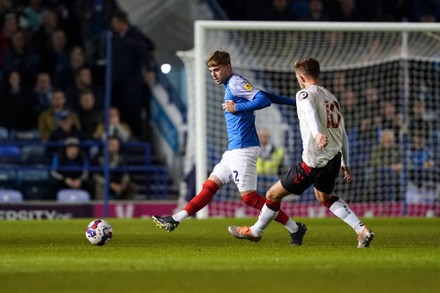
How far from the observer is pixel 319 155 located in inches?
380

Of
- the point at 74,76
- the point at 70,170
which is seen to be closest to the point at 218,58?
the point at 70,170

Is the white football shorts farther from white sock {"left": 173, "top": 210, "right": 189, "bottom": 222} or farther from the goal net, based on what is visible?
the goal net

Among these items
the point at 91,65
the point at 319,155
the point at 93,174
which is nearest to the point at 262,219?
the point at 319,155

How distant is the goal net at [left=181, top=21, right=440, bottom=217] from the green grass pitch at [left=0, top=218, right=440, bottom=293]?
18.2 ft

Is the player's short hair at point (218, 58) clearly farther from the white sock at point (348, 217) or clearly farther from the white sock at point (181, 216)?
the white sock at point (348, 217)

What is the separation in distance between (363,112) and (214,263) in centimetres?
1127

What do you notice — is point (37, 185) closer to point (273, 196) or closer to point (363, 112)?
point (363, 112)

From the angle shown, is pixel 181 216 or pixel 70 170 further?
pixel 70 170

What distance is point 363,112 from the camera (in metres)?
19.2

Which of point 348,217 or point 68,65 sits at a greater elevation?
point 68,65

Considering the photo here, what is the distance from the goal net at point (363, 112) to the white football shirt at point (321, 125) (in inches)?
275

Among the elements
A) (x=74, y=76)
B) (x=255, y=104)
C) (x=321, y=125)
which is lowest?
(x=321, y=125)

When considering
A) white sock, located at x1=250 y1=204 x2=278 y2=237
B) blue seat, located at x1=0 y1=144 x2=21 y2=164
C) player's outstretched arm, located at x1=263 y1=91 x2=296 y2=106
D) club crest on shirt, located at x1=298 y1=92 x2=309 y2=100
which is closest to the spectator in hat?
blue seat, located at x1=0 y1=144 x2=21 y2=164

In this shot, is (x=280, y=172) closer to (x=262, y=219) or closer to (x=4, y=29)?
(x=4, y=29)
